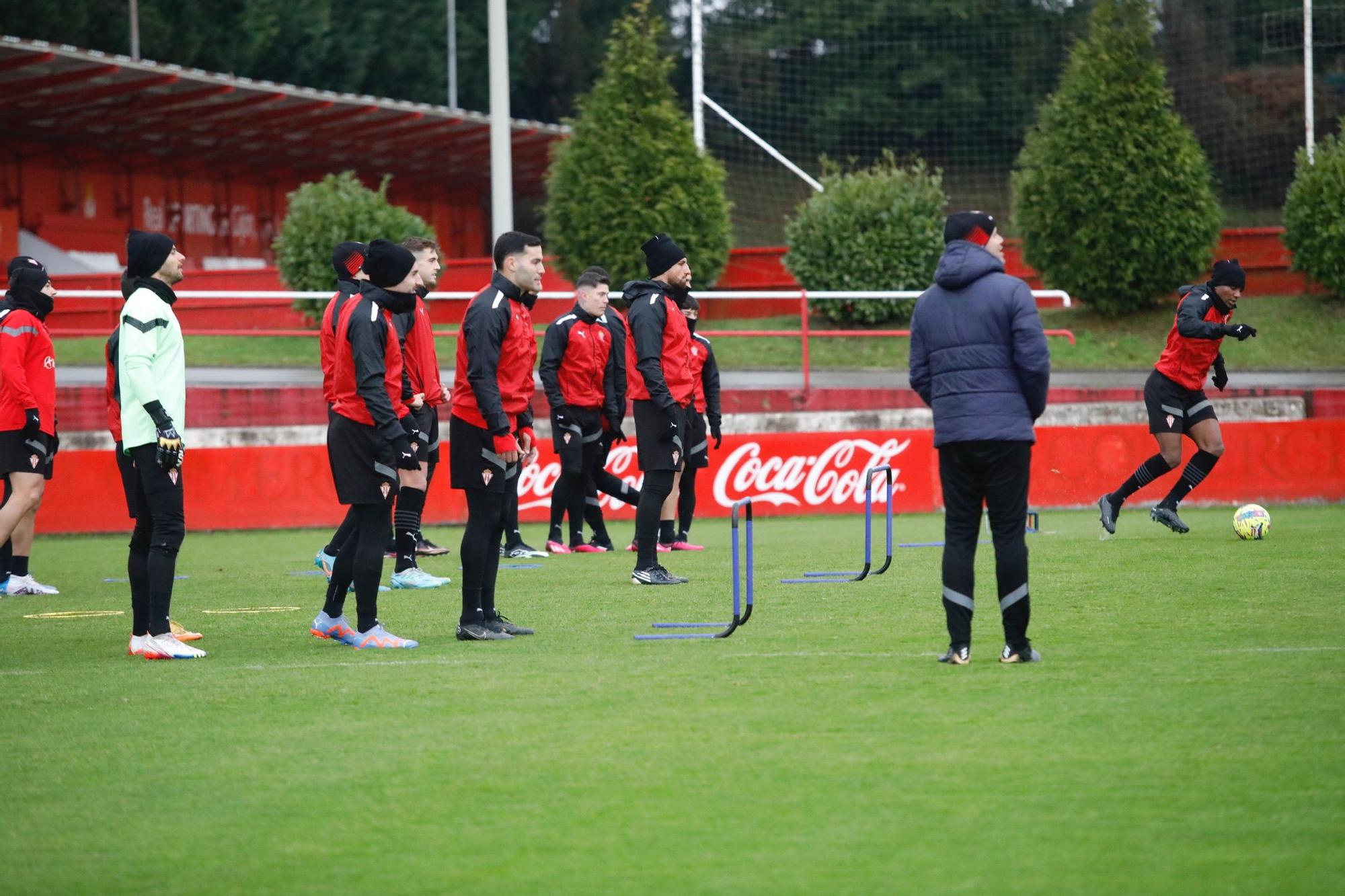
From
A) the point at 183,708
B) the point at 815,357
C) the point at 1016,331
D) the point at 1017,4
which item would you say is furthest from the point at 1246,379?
the point at 1017,4

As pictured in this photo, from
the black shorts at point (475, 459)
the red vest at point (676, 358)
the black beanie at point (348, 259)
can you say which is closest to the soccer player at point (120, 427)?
the black shorts at point (475, 459)

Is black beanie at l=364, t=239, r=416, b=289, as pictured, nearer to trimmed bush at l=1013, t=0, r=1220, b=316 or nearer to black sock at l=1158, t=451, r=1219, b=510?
black sock at l=1158, t=451, r=1219, b=510

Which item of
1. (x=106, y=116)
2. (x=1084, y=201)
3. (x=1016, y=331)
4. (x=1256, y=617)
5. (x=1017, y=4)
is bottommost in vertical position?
(x=1256, y=617)

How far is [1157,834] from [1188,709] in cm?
165

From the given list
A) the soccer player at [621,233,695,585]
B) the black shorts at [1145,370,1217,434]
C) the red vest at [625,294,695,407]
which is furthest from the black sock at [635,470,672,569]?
the black shorts at [1145,370,1217,434]

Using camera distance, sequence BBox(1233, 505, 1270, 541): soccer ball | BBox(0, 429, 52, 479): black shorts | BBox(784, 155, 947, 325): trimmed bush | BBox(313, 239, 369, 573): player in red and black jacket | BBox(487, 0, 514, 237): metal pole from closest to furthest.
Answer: BBox(313, 239, 369, 573): player in red and black jacket < BBox(0, 429, 52, 479): black shorts < BBox(1233, 505, 1270, 541): soccer ball < BBox(487, 0, 514, 237): metal pole < BBox(784, 155, 947, 325): trimmed bush

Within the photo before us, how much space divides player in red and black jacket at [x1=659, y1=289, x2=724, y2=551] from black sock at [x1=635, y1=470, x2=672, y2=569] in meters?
2.44

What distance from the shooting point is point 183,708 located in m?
6.60

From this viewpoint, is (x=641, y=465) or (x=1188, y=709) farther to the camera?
(x=641, y=465)

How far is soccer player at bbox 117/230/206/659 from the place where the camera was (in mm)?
7844

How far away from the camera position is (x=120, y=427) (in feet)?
29.4

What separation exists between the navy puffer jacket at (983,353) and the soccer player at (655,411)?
→ 12.5 ft

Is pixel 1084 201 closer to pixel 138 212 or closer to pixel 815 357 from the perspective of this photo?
pixel 815 357

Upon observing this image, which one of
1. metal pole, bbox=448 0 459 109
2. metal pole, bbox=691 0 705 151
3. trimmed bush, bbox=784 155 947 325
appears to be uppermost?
metal pole, bbox=448 0 459 109
